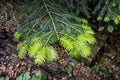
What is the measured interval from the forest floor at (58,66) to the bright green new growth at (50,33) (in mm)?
1679

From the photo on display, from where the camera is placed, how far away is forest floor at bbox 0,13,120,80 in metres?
4.50

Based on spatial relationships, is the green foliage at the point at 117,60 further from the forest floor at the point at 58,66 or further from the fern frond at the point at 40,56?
the fern frond at the point at 40,56

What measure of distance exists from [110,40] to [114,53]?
1.30 ft

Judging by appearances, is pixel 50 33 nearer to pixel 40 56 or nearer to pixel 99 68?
pixel 40 56

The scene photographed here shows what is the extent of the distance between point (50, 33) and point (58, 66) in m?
2.60

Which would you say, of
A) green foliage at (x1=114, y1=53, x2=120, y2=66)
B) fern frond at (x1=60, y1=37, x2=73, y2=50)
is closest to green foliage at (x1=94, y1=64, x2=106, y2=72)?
green foliage at (x1=114, y1=53, x2=120, y2=66)

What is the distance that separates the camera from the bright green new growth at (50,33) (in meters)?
1.97

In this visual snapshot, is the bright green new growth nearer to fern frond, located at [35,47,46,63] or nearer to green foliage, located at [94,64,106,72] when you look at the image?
fern frond, located at [35,47,46,63]

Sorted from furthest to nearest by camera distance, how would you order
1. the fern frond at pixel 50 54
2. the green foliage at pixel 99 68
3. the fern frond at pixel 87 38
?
the green foliage at pixel 99 68
the fern frond at pixel 87 38
the fern frond at pixel 50 54

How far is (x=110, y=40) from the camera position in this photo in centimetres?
557

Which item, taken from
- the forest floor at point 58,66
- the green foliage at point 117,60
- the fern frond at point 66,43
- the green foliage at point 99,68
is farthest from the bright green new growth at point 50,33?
the green foliage at point 117,60

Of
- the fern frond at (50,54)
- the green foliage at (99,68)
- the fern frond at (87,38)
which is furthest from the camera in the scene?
the green foliage at (99,68)

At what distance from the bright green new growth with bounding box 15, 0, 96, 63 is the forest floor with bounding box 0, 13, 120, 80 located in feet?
5.51

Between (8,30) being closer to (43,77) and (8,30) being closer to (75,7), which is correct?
(43,77)
